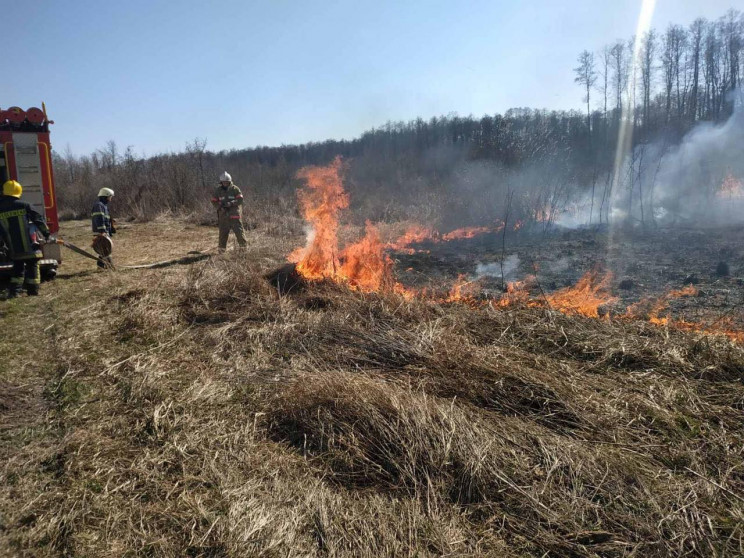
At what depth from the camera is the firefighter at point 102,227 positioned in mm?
9023

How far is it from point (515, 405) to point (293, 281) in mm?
4718

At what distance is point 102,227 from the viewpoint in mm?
9086

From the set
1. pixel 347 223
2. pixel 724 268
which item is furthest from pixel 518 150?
pixel 724 268

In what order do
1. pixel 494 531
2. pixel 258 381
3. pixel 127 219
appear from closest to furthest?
pixel 494 531 → pixel 258 381 → pixel 127 219

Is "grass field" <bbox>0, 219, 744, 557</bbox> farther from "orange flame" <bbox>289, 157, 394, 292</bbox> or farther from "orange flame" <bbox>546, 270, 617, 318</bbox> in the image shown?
"orange flame" <bbox>289, 157, 394, 292</bbox>

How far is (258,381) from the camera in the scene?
414cm

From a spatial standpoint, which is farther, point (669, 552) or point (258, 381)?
point (258, 381)

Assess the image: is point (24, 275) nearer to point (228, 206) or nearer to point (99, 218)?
point (99, 218)

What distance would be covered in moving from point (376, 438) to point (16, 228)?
7336mm

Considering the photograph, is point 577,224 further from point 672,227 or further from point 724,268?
point 724,268

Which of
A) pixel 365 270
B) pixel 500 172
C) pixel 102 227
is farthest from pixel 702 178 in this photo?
pixel 102 227

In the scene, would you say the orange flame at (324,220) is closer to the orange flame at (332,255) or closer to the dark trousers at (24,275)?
the orange flame at (332,255)

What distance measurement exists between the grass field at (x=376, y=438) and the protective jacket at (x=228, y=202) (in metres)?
6.10

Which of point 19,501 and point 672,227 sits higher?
point 672,227
